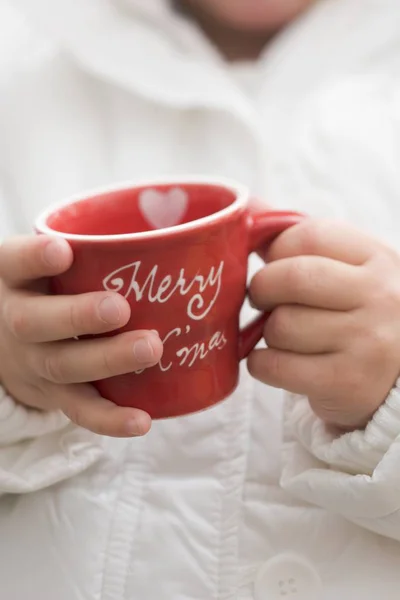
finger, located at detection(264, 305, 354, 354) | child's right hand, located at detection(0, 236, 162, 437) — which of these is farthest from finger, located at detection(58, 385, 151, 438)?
finger, located at detection(264, 305, 354, 354)

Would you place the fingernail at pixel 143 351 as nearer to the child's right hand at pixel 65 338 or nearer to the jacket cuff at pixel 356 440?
the child's right hand at pixel 65 338

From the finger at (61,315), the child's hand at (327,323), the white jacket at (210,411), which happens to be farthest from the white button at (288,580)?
the finger at (61,315)

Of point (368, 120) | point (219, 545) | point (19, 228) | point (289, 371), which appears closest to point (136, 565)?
point (219, 545)

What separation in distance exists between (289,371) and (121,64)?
40 cm

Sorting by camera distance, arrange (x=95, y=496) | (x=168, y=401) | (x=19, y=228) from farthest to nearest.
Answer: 1. (x=19, y=228)
2. (x=95, y=496)
3. (x=168, y=401)

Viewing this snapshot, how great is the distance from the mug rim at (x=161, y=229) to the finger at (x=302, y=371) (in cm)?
10

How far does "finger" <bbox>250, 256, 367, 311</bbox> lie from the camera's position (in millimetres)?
459

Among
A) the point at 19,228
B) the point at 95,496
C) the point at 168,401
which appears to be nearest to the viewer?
the point at 168,401

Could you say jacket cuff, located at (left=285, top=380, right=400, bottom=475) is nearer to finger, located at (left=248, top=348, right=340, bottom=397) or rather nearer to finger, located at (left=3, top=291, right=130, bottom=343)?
finger, located at (left=248, top=348, right=340, bottom=397)

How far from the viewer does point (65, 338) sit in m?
0.44

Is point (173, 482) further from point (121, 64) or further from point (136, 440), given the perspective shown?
point (121, 64)

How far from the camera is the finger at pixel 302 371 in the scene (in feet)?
1.52

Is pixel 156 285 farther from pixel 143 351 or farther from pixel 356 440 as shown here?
pixel 356 440

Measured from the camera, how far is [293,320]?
1.53ft
